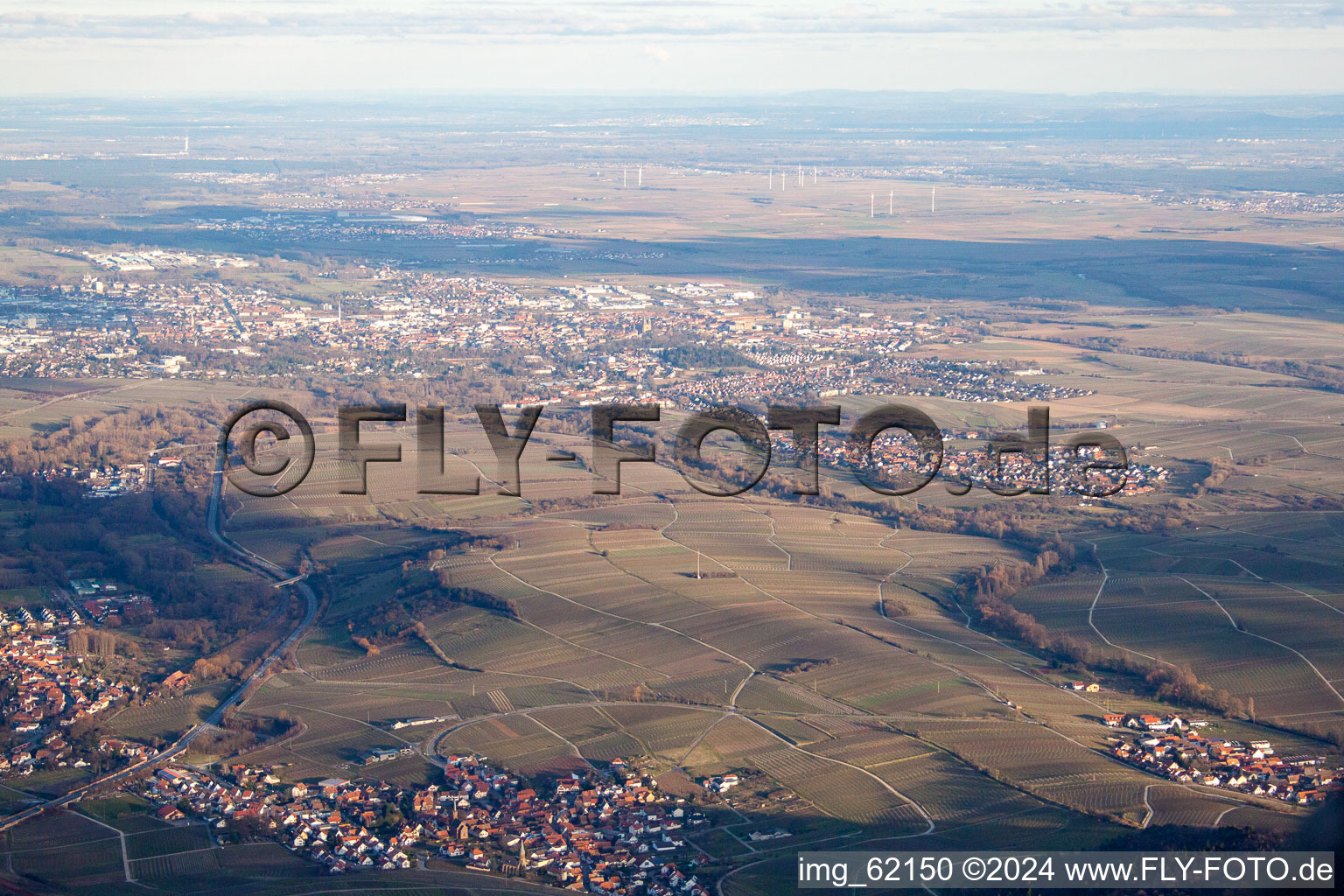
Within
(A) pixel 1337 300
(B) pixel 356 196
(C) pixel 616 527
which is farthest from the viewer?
(B) pixel 356 196

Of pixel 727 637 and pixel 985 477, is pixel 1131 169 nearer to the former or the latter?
pixel 985 477

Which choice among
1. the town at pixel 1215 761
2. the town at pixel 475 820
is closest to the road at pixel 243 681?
the town at pixel 475 820

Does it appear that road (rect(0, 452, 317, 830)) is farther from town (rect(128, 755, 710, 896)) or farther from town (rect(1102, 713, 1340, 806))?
town (rect(1102, 713, 1340, 806))

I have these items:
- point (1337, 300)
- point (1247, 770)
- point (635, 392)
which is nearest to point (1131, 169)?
point (1337, 300)

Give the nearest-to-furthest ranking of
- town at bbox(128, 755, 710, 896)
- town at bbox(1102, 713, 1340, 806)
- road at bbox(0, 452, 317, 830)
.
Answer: town at bbox(128, 755, 710, 896) < town at bbox(1102, 713, 1340, 806) < road at bbox(0, 452, 317, 830)

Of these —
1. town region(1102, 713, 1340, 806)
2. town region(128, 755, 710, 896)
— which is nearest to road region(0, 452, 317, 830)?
town region(128, 755, 710, 896)

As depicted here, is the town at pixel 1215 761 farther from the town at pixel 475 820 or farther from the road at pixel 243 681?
the road at pixel 243 681

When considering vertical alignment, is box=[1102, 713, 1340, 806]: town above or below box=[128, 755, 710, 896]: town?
above

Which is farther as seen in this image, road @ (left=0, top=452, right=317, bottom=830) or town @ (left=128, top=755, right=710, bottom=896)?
road @ (left=0, top=452, right=317, bottom=830)

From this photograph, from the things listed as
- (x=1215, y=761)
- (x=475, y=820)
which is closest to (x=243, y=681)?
(x=475, y=820)
